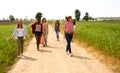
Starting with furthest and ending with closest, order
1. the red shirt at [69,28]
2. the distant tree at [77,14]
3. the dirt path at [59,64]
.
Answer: the distant tree at [77,14], the red shirt at [69,28], the dirt path at [59,64]

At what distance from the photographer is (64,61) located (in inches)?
504

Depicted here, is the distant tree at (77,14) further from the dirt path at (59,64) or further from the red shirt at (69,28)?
the dirt path at (59,64)

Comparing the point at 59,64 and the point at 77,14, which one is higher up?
the point at 77,14

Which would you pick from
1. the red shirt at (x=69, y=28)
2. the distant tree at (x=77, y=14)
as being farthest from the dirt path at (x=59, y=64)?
the distant tree at (x=77, y=14)

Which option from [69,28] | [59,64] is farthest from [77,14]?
[59,64]

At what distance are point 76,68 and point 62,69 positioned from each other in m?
0.55

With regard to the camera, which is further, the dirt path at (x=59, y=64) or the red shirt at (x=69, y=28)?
the red shirt at (x=69, y=28)

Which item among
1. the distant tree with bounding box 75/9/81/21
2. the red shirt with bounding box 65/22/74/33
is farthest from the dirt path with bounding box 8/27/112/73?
the distant tree with bounding box 75/9/81/21

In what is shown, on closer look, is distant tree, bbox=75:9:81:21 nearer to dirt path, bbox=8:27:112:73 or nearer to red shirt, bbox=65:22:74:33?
red shirt, bbox=65:22:74:33

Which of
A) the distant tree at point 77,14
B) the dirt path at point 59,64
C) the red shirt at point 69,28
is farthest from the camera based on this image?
the distant tree at point 77,14

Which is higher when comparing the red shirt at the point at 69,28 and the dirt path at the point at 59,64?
the red shirt at the point at 69,28

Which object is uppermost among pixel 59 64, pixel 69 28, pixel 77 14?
pixel 69 28

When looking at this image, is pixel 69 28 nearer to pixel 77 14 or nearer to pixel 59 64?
pixel 59 64

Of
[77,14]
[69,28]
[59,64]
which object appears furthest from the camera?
[77,14]
